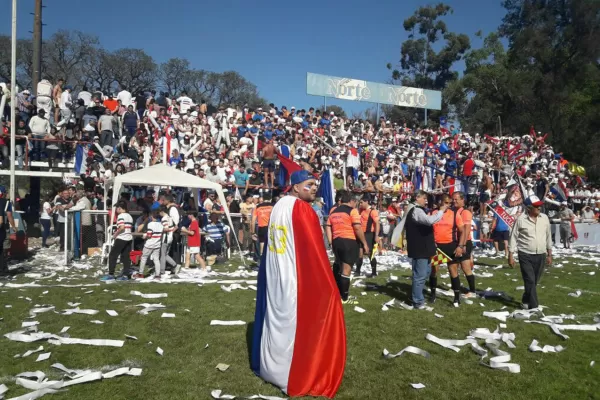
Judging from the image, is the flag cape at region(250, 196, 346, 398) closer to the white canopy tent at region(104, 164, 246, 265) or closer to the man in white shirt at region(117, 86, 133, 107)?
the white canopy tent at region(104, 164, 246, 265)

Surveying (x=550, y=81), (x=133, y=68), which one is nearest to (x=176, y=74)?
(x=133, y=68)

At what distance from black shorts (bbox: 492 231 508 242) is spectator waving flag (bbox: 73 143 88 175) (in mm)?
14574

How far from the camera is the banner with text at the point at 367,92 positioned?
40.9 metres

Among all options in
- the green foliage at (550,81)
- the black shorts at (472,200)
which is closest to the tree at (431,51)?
→ the green foliage at (550,81)

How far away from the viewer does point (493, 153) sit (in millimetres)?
30516

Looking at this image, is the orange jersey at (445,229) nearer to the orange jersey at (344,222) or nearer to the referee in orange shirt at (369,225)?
the orange jersey at (344,222)

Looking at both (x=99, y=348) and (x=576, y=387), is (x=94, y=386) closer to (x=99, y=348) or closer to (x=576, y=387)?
(x=99, y=348)

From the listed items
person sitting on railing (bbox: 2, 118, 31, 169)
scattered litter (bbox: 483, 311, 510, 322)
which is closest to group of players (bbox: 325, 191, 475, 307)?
scattered litter (bbox: 483, 311, 510, 322)

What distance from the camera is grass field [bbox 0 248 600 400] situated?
16.1 ft

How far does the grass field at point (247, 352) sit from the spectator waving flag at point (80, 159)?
311 inches

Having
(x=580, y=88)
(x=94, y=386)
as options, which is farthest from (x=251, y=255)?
(x=580, y=88)

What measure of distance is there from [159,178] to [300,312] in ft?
32.6

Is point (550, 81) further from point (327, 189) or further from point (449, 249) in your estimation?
point (449, 249)

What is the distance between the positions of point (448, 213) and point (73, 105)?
51.2 feet
